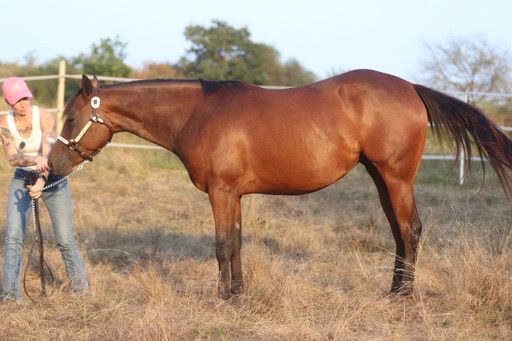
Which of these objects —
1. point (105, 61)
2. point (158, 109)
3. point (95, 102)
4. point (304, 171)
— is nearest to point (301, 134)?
point (304, 171)

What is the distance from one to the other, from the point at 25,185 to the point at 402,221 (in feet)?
9.84

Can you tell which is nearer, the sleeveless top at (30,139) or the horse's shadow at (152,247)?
the sleeveless top at (30,139)

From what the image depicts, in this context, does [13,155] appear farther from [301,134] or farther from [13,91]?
[301,134]

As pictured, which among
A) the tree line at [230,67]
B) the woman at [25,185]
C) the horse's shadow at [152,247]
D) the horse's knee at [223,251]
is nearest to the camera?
the woman at [25,185]

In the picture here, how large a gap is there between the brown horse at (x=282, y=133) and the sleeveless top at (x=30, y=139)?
0.57 feet

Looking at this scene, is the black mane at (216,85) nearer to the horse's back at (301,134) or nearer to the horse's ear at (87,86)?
the horse's back at (301,134)

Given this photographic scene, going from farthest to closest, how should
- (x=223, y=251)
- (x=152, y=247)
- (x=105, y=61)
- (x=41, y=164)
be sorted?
(x=105, y=61) → (x=152, y=247) → (x=223, y=251) → (x=41, y=164)

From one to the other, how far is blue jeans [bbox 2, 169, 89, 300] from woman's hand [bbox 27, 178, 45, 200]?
0.16 meters

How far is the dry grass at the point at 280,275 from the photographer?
4.55 meters

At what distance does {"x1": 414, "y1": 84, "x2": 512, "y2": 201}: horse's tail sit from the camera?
541 centimetres

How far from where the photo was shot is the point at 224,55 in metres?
30.8

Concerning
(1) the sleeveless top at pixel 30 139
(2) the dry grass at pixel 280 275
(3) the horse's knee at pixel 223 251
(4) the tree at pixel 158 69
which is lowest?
(2) the dry grass at pixel 280 275

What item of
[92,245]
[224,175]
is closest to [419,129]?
[224,175]

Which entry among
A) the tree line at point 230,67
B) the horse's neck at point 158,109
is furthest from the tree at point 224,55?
the horse's neck at point 158,109
